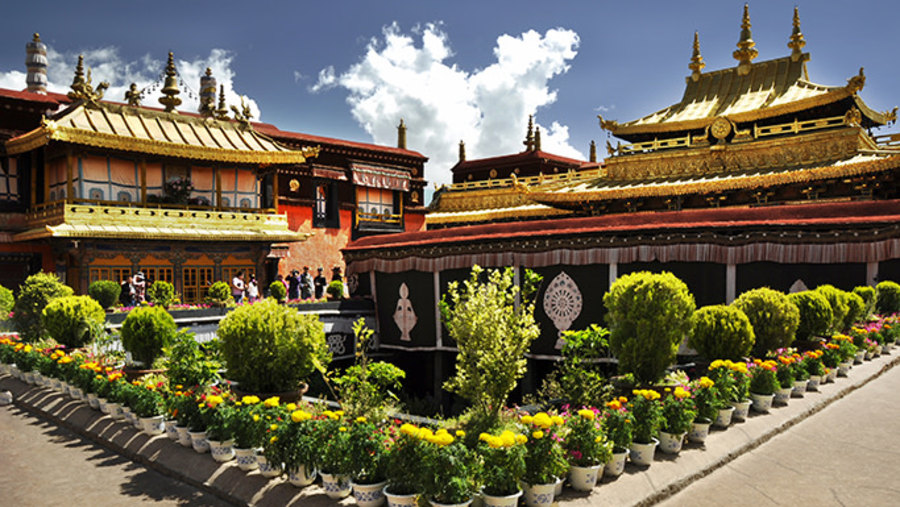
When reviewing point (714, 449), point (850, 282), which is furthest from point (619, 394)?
point (850, 282)

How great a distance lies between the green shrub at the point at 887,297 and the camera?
14.5 m

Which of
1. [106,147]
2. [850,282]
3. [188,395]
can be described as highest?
[106,147]

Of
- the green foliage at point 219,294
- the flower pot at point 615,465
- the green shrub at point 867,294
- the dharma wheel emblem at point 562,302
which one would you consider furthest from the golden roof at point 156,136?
the flower pot at point 615,465

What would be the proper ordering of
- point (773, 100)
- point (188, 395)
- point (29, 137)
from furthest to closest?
point (773, 100) → point (29, 137) → point (188, 395)

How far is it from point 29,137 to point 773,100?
27.4 meters

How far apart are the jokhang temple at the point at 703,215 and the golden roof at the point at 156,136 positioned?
7069mm

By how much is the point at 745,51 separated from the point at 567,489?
27027mm

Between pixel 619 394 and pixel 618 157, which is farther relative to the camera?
pixel 618 157

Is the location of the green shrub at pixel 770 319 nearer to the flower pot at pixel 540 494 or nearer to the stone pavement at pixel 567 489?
the stone pavement at pixel 567 489

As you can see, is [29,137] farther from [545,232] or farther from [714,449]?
[714,449]

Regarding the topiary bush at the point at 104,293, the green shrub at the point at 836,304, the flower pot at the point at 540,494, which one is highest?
the green shrub at the point at 836,304

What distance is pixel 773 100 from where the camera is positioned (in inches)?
970

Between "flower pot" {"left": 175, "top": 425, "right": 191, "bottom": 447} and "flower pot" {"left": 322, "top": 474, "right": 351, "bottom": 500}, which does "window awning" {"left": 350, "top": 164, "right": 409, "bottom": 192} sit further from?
"flower pot" {"left": 322, "top": 474, "right": 351, "bottom": 500}

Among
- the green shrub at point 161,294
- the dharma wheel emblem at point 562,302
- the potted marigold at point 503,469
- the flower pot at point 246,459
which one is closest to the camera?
the potted marigold at point 503,469
